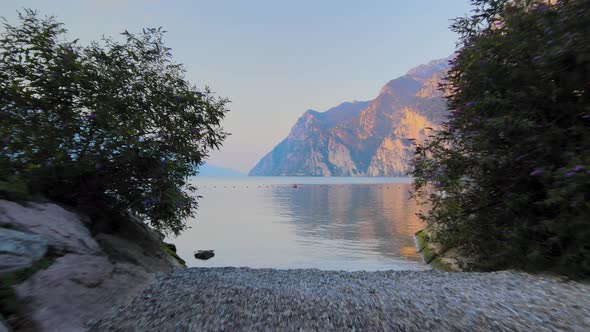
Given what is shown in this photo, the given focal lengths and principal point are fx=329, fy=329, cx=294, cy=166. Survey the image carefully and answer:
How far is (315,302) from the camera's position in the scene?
5387 mm

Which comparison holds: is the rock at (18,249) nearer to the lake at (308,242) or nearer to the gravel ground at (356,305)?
the gravel ground at (356,305)

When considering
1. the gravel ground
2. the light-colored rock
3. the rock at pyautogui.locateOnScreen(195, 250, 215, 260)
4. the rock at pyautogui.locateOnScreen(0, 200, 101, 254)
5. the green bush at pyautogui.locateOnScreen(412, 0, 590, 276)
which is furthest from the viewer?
the rock at pyautogui.locateOnScreen(195, 250, 215, 260)

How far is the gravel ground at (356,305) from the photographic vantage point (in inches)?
175

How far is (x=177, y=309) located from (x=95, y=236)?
3.16 meters

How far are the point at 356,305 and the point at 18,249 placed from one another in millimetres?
5000

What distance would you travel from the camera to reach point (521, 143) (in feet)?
24.7

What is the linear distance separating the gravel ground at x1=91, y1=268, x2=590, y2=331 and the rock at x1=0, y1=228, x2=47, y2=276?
131 centimetres

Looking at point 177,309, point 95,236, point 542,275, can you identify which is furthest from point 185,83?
point 542,275

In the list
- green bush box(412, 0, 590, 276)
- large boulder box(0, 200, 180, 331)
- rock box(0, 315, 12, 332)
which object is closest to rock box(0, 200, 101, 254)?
large boulder box(0, 200, 180, 331)

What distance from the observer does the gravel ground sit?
14.6 ft

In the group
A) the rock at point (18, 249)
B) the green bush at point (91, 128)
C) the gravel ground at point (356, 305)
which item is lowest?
the gravel ground at point (356, 305)

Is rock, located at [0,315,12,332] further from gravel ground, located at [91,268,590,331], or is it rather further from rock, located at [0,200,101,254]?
rock, located at [0,200,101,254]

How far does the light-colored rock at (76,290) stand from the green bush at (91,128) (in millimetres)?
2187

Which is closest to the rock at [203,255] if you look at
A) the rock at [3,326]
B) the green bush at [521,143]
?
the green bush at [521,143]
